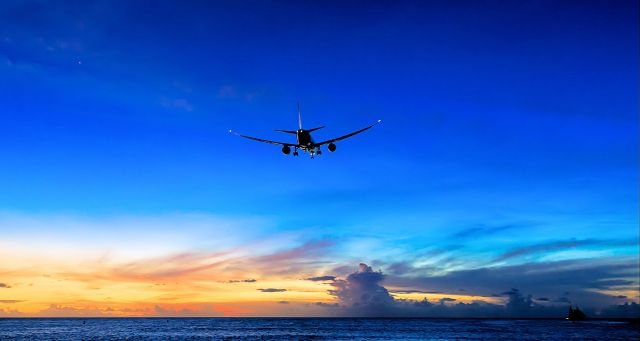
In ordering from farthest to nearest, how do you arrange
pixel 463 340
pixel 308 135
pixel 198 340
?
pixel 198 340 → pixel 463 340 → pixel 308 135

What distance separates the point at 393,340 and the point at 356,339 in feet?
31.3

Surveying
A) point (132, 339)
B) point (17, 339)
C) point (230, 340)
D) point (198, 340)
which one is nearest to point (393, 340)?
point (230, 340)

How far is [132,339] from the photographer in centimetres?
12662

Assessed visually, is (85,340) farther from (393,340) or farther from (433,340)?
(433,340)

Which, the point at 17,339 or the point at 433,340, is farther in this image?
the point at 17,339

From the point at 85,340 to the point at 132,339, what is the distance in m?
11.3

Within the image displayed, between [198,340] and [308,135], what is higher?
[308,135]

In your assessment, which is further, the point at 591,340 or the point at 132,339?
the point at 132,339

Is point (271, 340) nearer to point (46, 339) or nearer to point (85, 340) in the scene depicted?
point (85, 340)

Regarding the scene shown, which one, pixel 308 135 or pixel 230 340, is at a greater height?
pixel 308 135

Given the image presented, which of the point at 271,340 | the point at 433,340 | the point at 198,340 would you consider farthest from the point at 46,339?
the point at 433,340

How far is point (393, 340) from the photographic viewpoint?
118562 millimetres

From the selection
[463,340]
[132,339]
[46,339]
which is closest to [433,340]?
[463,340]

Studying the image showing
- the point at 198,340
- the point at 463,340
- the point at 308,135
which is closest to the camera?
the point at 308,135
